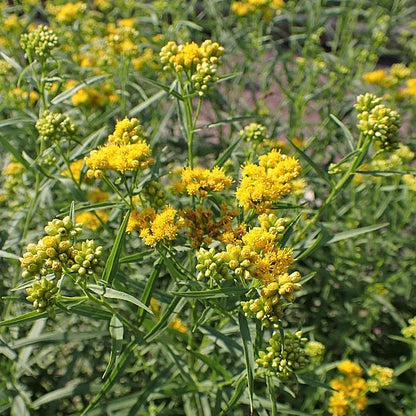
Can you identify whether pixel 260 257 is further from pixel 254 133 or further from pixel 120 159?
pixel 254 133

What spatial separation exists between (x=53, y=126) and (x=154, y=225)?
964 mm

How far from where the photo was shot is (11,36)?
4.69 meters

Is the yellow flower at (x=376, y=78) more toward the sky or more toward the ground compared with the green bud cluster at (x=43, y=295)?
more toward the ground

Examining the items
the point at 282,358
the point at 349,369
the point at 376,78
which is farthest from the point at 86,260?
the point at 376,78

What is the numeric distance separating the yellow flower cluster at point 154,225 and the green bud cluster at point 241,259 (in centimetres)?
25

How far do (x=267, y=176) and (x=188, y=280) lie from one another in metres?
0.58

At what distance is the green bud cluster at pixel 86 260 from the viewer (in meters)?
1.87

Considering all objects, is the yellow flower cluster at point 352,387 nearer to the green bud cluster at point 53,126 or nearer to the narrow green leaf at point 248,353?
the narrow green leaf at point 248,353

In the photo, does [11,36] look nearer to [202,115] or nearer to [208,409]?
[202,115]

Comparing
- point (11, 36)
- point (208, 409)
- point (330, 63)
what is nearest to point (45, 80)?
point (208, 409)

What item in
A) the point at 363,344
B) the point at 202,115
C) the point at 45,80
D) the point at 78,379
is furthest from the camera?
the point at 202,115

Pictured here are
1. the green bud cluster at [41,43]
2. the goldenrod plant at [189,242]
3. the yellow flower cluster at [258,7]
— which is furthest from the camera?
the yellow flower cluster at [258,7]

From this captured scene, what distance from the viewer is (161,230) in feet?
6.73

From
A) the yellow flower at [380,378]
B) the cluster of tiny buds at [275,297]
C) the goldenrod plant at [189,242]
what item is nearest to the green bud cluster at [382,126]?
the goldenrod plant at [189,242]
